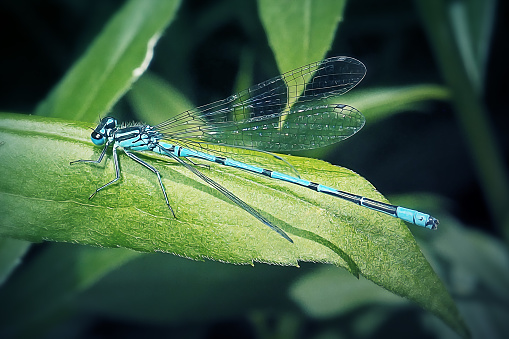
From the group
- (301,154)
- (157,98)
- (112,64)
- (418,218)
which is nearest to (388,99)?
(301,154)

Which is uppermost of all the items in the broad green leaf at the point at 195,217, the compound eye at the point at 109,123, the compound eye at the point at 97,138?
the compound eye at the point at 109,123

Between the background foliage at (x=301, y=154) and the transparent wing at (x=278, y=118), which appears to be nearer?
the background foliage at (x=301, y=154)

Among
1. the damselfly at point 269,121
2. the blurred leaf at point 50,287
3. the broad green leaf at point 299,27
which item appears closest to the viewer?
the broad green leaf at point 299,27

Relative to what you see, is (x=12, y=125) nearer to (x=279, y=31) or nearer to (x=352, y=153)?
(x=279, y=31)

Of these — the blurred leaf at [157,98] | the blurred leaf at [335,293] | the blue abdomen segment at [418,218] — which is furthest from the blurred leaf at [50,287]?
the blue abdomen segment at [418,218]

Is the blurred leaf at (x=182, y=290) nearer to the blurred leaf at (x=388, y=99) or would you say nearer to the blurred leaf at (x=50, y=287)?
the blurred leaf at (x=50, y=287)

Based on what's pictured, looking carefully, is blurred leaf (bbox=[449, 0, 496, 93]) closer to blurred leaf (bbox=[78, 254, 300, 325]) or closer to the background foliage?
the background foliage
